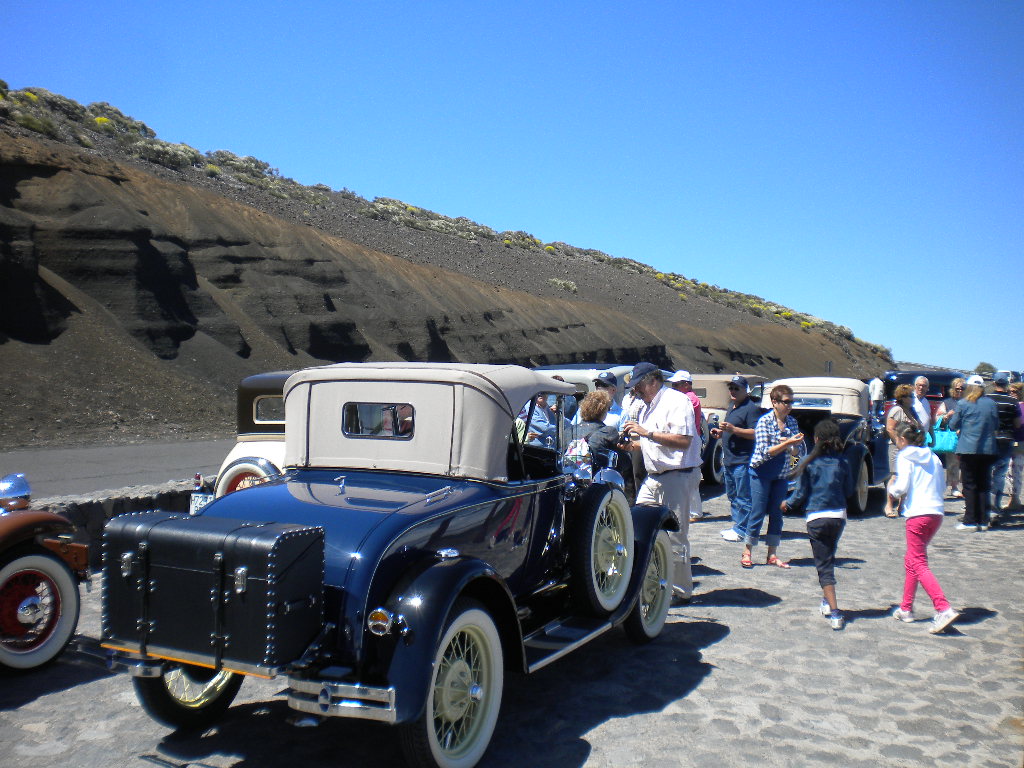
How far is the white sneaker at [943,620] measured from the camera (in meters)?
5.96

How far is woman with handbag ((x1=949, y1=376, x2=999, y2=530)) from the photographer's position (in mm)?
9922

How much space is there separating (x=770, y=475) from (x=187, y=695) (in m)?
5.80

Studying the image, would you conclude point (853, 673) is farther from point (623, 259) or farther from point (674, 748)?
point (623, 259)

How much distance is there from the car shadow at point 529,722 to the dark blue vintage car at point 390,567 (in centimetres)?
22

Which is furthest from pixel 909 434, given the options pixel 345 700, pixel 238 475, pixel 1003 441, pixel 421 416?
pixel 238 475

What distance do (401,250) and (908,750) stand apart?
49.9 meters

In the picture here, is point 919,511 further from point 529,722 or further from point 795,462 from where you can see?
point 795,462

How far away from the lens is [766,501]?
27.2 feet

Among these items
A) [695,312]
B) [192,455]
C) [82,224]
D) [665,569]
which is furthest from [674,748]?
[695,312]

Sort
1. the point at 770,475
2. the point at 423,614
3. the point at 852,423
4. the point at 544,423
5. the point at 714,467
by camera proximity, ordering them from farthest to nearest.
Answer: the point at 714,467
the point at 852,423
the point at 770,475
the point at 544,423
the point at 423,614

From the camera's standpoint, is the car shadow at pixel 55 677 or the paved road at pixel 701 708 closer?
the paved road at pixel 701 708

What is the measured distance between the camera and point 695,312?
75.8 meters

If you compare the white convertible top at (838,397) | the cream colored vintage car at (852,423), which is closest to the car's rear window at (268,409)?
the cream colored vintage car at (852,423)

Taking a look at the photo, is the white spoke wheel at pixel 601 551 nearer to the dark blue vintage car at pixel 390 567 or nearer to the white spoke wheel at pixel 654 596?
the dark blue vintage car at pixel 390 567
